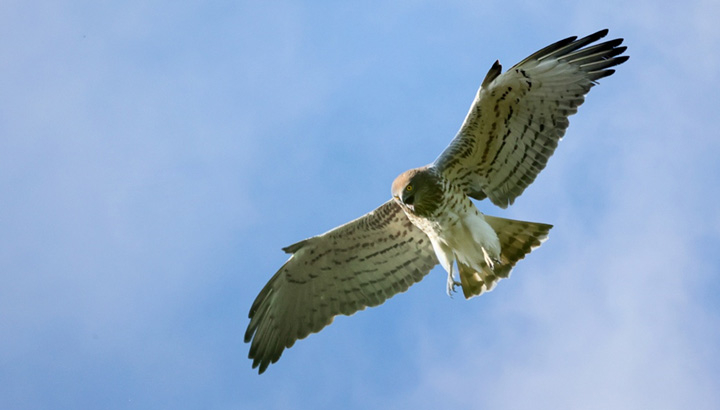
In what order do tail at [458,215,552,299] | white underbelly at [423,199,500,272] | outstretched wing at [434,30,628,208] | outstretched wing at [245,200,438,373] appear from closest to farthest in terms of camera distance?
outstretched wing at [434,30,628,208], white underbelly at [423,199,500,272], tail at [458,215,552,299], outstretched wing at [245,200,438,373]

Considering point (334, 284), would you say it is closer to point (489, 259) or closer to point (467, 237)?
point (467, 237)

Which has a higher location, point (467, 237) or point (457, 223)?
point (457, 223)

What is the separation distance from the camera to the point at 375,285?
1042cm

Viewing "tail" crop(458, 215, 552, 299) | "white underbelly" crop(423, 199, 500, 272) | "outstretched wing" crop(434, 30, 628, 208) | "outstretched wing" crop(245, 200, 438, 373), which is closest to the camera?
"outstretched wing" crop(434, 30, 628, 208)

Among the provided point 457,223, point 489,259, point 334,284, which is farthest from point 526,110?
point 334,284

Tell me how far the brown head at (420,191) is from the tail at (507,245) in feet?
2.22

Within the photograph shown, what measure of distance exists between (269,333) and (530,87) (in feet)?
12.5

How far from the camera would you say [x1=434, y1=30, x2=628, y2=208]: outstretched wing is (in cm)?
938

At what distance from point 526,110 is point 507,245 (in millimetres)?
1403

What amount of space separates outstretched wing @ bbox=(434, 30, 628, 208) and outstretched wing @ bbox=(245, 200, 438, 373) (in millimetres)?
1039

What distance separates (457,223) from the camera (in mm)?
9672

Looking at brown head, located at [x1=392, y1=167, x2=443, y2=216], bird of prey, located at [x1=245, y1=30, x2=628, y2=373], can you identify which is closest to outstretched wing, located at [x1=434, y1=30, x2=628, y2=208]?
bird of prey, located at [x1=245, y1=30, x2=628, y2=373]

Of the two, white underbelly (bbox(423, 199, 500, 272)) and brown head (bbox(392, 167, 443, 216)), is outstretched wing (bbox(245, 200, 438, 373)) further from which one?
brown head (bbox(392, 167, 443, 216))

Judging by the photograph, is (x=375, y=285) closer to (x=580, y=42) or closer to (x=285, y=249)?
(x=285, y=249)
